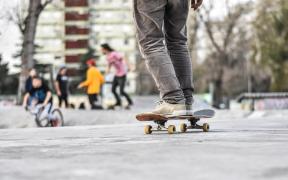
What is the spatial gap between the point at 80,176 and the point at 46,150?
1.17m

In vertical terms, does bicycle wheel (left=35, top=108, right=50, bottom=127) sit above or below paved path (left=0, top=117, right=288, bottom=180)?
below

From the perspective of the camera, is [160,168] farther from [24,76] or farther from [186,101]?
[24,76]

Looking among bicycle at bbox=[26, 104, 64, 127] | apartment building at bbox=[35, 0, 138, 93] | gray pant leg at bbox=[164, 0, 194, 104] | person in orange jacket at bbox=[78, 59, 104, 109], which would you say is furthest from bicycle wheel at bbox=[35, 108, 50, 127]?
apartment building at bbox=[35, 0, 138, 93]

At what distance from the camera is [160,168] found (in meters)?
2.46

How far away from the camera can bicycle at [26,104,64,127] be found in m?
13.3

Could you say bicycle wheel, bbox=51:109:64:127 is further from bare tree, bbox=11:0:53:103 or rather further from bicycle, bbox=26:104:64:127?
bare tree, bbox=11:0:53:103

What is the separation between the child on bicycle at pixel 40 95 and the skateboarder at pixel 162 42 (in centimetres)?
801

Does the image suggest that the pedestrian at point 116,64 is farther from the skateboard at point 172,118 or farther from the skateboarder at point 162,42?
the skateboard at point 172,118

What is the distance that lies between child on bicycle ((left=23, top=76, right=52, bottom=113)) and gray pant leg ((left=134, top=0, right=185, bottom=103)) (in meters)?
8.15

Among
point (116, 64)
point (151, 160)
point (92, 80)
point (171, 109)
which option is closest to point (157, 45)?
point (171, 109)

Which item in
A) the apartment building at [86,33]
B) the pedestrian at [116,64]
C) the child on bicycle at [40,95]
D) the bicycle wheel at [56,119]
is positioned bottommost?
the bicycle wheel at [56,119]

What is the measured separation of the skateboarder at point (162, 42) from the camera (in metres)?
5.09

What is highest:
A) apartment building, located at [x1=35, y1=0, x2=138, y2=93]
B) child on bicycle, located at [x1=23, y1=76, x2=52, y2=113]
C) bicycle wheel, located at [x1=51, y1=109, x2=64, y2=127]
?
apartment building, located at [x1=35, y1=0, x2=138, y2=93]

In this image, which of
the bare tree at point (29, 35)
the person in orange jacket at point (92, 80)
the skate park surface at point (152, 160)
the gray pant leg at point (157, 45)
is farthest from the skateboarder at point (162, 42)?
the bare tree at point (29, 35)
